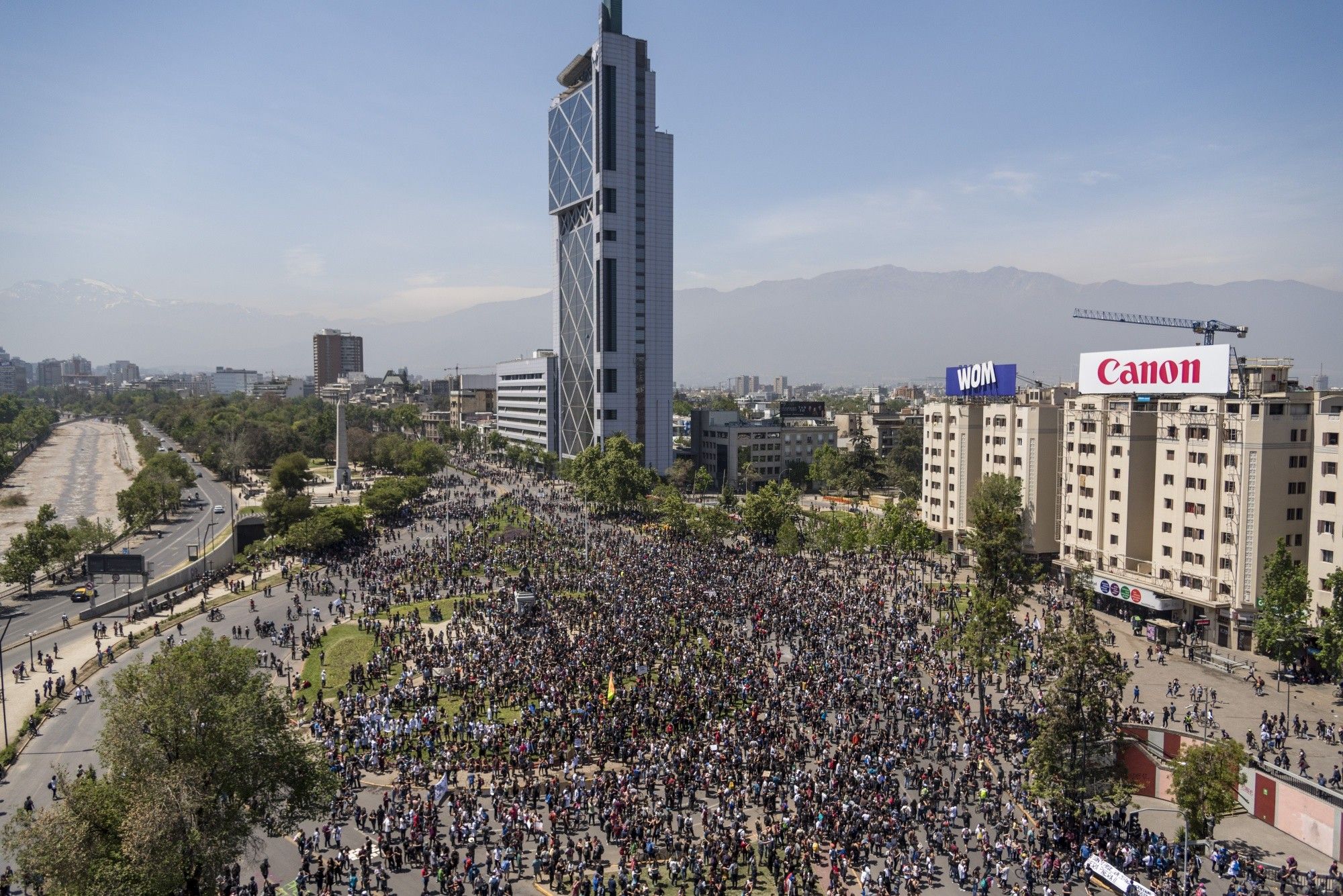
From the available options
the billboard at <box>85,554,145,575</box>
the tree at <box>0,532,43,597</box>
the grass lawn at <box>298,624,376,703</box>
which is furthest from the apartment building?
the tree at <box>0,532,43,597</box>

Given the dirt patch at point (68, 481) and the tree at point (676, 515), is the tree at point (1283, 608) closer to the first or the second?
the tree at point (676, 515)

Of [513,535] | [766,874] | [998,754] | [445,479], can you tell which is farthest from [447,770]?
[445,479]

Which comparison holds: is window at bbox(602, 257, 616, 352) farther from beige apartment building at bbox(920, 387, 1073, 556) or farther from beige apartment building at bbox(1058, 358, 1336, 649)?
beige apartment building at bbox(1058, 358, 1336, 649)

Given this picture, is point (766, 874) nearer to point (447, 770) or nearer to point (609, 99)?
point (447, 770)

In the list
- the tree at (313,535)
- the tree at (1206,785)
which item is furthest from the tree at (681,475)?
the tree at (1206,785)

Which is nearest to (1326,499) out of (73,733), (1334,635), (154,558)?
(1334,635)

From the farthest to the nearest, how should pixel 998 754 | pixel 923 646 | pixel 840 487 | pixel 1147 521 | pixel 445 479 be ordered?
1. pixel 445 479
2. pixel 840 487
3. pixel 1147 521
4. pixel 923 646
5. pixel 998 754
